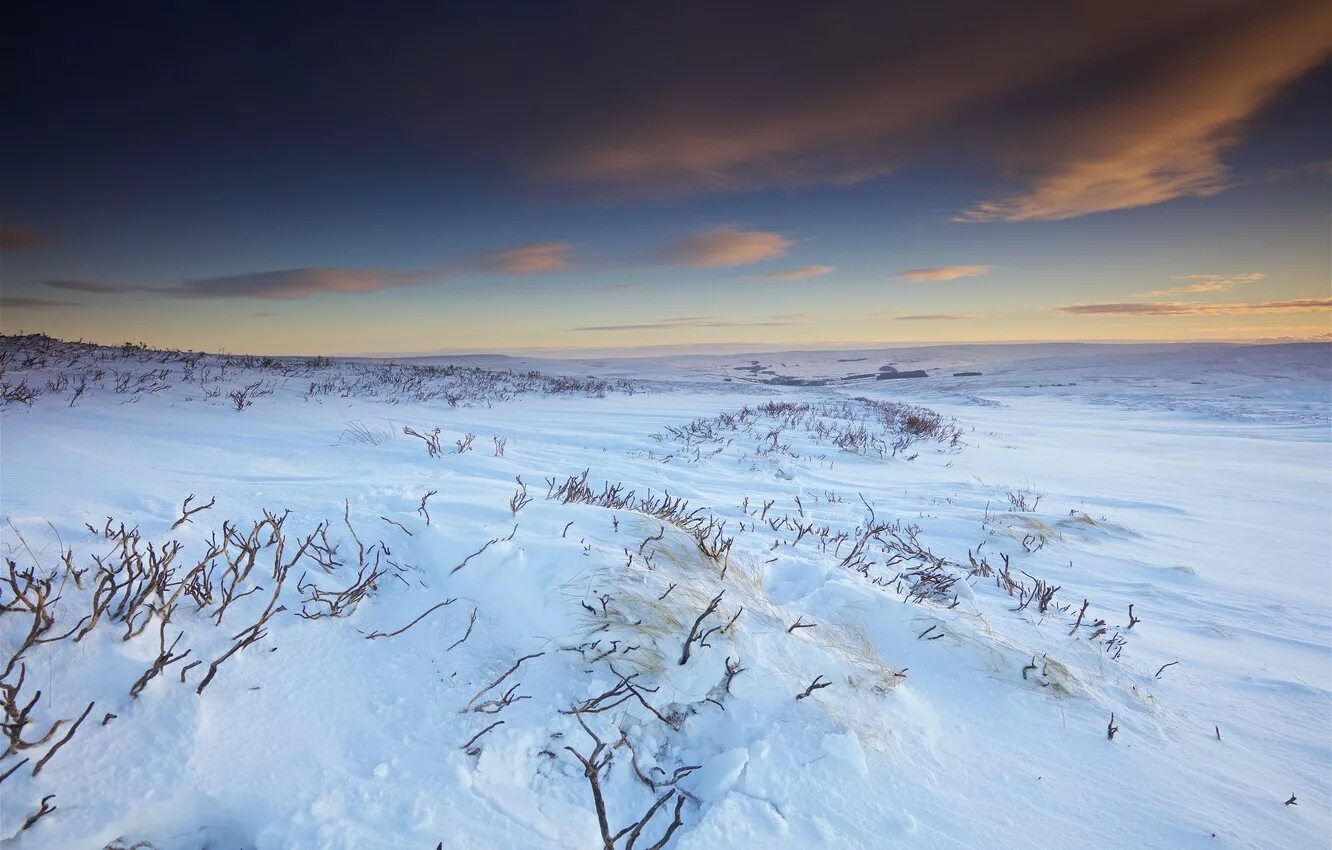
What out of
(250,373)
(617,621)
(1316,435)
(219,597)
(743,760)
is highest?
(250,373)

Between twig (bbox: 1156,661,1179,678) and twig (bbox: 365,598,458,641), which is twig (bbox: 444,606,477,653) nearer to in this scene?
twig (bbox: 365,598,458,641)

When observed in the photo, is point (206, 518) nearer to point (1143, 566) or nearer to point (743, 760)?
point (743, 760)

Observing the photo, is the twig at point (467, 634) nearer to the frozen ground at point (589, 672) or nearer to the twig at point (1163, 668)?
the frozen ground at point (589, 672)

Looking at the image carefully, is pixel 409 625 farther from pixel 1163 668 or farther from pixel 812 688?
pixel 1163 668

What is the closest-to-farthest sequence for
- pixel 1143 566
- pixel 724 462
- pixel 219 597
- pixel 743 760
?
1. pixel 743 760
2. pixel 219 597
3. pixel 1143 566
4. pixel 724 462

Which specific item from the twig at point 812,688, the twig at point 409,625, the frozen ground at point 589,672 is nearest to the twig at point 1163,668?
the frozen ground at point 589,672

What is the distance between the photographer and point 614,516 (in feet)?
9.64

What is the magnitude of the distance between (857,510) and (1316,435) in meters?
14.1

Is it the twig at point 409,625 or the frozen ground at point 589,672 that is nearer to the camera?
the frozen ground at point 589,672

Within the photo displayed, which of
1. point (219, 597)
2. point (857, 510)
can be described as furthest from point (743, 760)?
point (857, 510)

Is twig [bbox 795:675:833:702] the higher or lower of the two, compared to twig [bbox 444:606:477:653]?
lower

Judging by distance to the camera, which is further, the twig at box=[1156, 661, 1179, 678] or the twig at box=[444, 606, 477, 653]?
the twig at box=[1156, 661, 1179, 678]

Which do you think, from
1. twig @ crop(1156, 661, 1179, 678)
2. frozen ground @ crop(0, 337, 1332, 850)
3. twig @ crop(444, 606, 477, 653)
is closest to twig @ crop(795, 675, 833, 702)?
frozen ground @ crop(0, 337, 1332, 850)

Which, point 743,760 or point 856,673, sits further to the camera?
point 856,673
